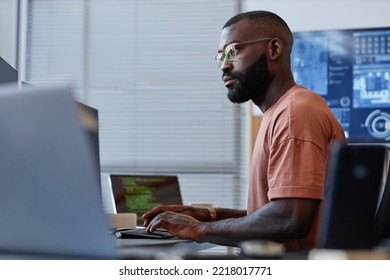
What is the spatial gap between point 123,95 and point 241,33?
1789 millimetres

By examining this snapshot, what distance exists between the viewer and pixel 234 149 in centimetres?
296

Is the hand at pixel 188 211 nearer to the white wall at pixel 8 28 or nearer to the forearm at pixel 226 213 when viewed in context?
the forearm at pixel 226 213

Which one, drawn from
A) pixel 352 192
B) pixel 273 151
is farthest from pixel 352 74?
pixel 352 192

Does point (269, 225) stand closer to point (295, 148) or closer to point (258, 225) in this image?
point (258, 225)

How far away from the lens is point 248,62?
4.45ft

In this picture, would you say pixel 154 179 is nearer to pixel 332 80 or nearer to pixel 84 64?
pixel 332 80

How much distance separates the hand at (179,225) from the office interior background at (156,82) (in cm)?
180

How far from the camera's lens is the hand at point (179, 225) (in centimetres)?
108

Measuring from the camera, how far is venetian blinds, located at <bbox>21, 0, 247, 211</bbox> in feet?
9.77

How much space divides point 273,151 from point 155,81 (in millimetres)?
1998

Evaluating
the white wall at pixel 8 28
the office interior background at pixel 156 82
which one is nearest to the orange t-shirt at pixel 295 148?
the white wall at pixel 8 28

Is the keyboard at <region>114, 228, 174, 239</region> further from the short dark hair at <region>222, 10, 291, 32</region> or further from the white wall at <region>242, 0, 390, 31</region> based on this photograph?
the white wall at <region>242, 0, 390, 31</region>

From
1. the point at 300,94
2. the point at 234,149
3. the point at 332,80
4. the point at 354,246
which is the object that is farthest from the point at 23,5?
the point at 354,246

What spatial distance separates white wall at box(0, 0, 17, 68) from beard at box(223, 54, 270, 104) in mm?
1139
